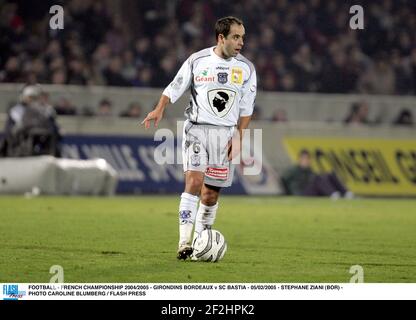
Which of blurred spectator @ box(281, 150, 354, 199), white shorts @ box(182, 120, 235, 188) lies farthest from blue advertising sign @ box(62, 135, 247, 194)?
white shorts @ box(182, 120, 235, 188)

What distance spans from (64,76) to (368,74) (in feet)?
23.0

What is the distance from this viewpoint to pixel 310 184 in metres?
20.4

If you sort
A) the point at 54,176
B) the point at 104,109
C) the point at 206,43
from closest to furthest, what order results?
the point at 54,176
the point at 104,109
the point at 206,43

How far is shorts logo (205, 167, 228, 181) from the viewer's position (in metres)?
9.40

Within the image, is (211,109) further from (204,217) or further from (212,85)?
(204,217)

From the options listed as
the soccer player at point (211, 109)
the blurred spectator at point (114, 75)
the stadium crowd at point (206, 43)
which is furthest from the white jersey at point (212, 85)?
the blurred spectator at point (114, 75)

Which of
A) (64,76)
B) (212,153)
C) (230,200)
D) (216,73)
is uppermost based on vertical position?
(64,76)

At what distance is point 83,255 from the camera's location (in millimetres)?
9508

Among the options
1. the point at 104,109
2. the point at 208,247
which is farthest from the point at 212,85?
the point at 104,109

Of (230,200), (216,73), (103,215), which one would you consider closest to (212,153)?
(216,73)

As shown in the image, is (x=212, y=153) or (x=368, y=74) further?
(x=368, y=74)

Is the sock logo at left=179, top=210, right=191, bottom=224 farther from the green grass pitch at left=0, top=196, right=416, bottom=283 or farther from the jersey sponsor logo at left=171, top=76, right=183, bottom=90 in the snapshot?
the jersey sponsor logo at left=171, top=76, right=183, bottom=90

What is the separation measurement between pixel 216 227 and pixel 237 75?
3.84m
